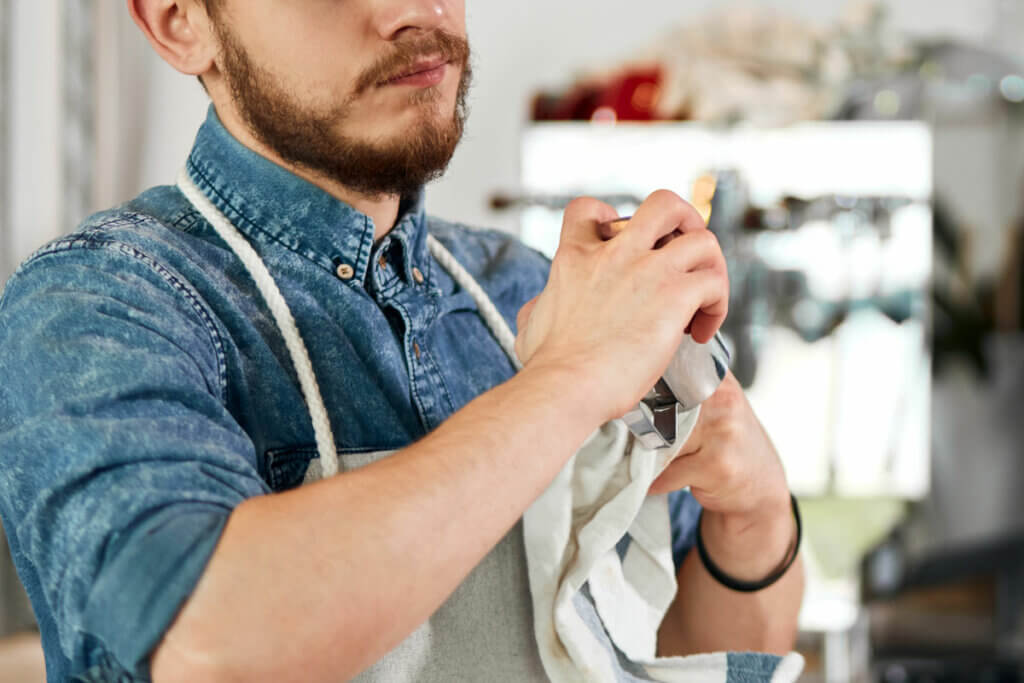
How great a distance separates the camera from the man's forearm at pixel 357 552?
435 millimetres

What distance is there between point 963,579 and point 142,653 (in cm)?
250

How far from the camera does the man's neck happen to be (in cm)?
70

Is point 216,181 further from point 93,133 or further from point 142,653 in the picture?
point 93,133

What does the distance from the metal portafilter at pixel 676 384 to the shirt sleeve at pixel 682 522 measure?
227 mm

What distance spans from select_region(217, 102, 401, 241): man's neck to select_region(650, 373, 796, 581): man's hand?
10.8 inches

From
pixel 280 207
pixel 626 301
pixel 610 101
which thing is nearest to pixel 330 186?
pixel 280 207

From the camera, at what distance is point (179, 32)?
0.73 m

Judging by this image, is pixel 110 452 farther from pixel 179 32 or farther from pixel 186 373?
pixel 179 32

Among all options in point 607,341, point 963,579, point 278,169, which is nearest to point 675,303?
point 607,341

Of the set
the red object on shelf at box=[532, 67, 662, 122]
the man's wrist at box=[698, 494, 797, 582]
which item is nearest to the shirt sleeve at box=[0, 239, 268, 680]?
the man's wrist at box=[698, 494, 797, 582]

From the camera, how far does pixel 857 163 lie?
2430 millimetres

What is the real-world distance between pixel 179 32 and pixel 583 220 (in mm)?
341

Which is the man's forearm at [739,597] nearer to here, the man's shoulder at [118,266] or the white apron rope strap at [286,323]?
the white apron rope strap at [286,323]

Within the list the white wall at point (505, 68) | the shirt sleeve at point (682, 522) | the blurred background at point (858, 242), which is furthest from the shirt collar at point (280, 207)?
the white wall at point (505, 68)
